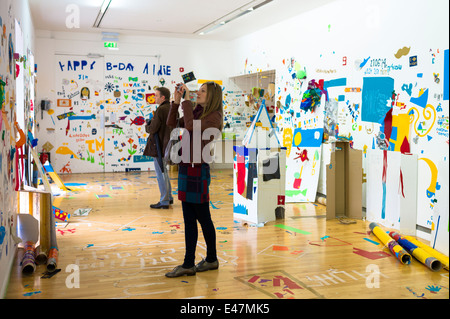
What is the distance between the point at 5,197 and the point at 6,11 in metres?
1.32

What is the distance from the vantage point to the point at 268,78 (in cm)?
813

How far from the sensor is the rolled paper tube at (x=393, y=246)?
3523 mm

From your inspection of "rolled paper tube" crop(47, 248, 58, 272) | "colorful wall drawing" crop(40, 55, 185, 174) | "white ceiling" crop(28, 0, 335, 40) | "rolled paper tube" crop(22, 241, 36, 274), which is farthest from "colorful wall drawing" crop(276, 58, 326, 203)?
"rolled paper tube" crop(22, 241, 36, 274)

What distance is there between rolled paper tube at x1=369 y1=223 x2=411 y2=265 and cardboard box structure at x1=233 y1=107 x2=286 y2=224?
1.02 m

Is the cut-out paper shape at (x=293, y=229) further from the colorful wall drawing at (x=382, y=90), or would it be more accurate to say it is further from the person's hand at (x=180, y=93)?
the person's hand at (x=180, y=93)

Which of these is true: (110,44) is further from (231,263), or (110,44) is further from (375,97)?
(231,263)

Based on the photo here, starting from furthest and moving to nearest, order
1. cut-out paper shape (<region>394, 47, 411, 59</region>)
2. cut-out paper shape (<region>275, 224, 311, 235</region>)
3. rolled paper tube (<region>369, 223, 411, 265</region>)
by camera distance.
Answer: cut-out paper shape (<region>394, 47, 411, 59</region>) < cut-out paper shape (<region>275, 224, 311, 235</region>) < rolled paper tube (<region>369, 223, 411, 265</region>)

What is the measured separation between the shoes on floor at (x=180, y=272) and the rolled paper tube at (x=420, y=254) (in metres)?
1.74

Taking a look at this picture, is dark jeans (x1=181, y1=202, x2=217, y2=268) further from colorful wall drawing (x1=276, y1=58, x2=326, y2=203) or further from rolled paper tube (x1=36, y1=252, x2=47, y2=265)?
colorful wall drawing (x1=276, y1=58, x2=326, y2=203)

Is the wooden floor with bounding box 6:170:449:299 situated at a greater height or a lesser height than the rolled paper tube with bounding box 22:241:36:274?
lesser

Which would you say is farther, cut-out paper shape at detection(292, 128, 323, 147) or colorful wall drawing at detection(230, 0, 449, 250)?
cut-out paper shape at detection(292, 128, 323, 147)

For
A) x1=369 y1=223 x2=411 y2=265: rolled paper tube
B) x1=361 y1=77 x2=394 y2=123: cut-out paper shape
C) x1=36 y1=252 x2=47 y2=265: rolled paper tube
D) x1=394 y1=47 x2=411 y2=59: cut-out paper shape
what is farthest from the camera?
x1=361 y1=77 x2=394 y2=123: cut-out paper shape

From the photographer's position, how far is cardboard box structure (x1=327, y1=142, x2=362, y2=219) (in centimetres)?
499
